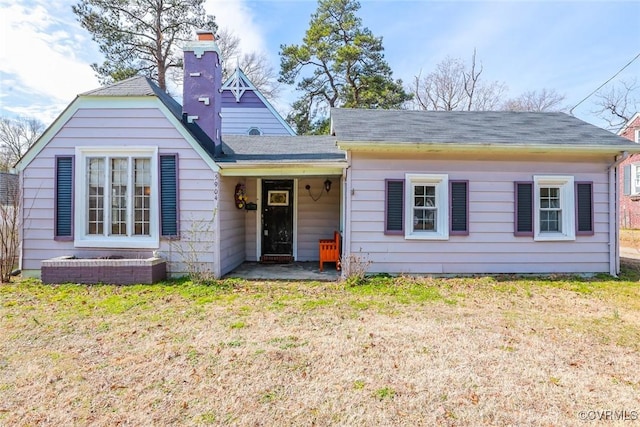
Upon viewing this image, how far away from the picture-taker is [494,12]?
33.9ft

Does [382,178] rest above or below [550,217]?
above

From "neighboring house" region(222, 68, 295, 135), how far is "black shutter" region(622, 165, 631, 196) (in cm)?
1978

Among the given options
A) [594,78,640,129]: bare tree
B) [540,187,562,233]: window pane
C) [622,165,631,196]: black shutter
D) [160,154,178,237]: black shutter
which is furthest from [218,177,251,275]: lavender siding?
[594,78,640,129]: bare tree

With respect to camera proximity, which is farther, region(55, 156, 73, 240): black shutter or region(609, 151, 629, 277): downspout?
region(609, 151, 629, 277): downspout

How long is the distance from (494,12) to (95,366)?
1289 cm

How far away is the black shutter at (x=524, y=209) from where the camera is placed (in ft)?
22.8

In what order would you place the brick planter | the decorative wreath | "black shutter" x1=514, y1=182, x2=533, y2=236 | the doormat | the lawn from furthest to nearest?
the doormat
the decorative wreath
"black shutter" x1=514, y1=182, x2=533, y2=236
the brick planter
the lawn

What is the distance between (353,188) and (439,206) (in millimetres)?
1844

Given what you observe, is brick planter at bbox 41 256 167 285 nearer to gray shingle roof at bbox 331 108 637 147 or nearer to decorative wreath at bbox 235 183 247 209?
decorative wreath at bbox 235 183 247 209

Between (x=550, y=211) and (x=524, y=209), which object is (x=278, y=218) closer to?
(x=524, y=209)

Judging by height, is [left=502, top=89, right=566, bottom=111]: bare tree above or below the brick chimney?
above

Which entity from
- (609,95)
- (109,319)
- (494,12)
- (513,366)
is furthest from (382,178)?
(609,95)

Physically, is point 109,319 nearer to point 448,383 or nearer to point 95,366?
point 95,366

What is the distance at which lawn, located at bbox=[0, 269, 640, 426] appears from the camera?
8.24 ft
